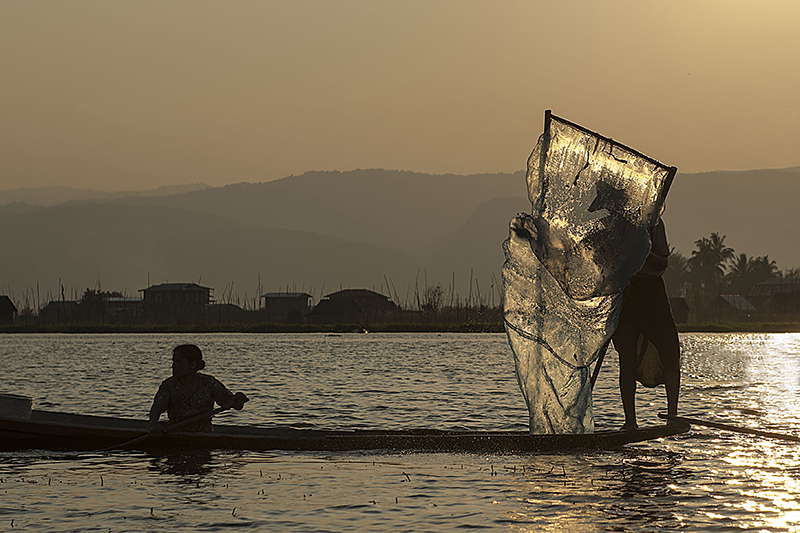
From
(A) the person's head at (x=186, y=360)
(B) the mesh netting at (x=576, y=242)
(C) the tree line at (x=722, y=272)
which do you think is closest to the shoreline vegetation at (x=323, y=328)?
(C) the tree line at (x=722, y=272)

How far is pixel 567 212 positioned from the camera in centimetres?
934

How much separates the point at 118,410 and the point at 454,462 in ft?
31.2

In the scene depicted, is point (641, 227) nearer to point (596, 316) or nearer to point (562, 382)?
point (596, 316)

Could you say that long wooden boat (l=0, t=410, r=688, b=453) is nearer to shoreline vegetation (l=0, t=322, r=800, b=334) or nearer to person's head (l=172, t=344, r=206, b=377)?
person's head (l=172, t=344, r=206, b=377)

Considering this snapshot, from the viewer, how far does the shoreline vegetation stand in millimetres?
76500

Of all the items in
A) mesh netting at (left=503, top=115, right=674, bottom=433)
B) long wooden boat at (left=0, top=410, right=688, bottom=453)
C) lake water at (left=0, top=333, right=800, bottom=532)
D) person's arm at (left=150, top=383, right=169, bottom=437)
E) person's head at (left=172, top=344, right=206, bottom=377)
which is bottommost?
lake water at (left=0, top=333, right=800, bottom=532)

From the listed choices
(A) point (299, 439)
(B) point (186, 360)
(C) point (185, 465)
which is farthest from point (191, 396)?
(A) point (299, 439)

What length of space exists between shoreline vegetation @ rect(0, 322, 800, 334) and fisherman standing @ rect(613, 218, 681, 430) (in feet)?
212

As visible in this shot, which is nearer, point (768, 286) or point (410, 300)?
point (410, 300)

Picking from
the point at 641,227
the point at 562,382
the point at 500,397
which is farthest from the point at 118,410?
the point at 641,227

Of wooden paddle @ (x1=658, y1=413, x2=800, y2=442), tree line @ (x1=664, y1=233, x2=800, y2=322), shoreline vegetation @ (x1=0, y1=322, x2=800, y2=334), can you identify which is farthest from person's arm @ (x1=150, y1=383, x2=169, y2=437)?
tree line @ (x1=664, y1=233, x2=800, y2=322)

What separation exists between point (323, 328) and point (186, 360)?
72.5 m

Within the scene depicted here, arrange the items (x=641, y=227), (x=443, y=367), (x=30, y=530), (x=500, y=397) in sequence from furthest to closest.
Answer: (x=443, y=367)
(x=500, y=397)
(x=641, y=227)
(x=30, y=530)

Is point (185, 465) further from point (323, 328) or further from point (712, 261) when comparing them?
point (712, 261)
